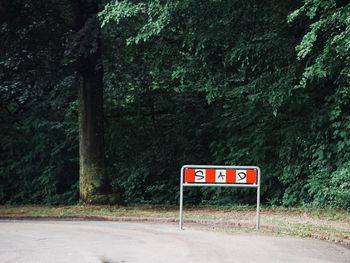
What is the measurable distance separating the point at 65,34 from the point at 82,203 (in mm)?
4810

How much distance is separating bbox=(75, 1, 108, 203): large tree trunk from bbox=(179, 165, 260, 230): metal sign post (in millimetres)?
6581

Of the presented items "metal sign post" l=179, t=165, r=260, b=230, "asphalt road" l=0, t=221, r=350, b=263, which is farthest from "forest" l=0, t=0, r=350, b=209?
"asphalt road" l=0, t=221, r=350, b=263

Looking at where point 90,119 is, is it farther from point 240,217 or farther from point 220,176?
point 220,176

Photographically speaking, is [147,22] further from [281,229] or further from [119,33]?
[281,229]

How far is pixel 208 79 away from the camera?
22.0 metres

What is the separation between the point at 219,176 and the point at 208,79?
8.17 m

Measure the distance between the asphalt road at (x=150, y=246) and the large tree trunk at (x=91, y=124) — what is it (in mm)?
6286

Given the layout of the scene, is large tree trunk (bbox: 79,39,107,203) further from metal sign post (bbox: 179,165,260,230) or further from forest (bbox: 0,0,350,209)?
metal sign post (bbox: 179,165,260,230)

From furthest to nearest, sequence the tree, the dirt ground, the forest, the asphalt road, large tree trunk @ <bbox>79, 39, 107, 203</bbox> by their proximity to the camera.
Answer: large tree trunk @ <bbox>79, 39, 107, 203</bbox>, the tree, the forest, the dirt ground, the asphalt road

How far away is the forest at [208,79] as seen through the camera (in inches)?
739

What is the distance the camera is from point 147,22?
18797 millimetres

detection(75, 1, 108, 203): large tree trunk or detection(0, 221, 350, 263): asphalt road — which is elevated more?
detection(75, 1, 108, 203): large tree trunk

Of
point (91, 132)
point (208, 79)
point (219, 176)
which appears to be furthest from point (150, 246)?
point (208, 79)

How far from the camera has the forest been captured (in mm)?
18781
